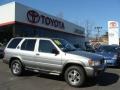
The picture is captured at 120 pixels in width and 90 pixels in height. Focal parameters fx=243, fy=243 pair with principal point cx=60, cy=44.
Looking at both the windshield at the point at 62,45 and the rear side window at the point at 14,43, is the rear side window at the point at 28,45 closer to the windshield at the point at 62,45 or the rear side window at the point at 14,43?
the rear side window at the point at 14,43

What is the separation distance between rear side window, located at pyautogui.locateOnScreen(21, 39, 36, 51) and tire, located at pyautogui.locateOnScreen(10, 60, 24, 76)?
725 millimetres

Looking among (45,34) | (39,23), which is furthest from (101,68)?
(45,34)

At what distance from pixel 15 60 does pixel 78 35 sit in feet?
119

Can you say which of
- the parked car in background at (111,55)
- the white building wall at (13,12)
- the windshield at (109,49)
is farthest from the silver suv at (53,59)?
the white building wall at (13,12)

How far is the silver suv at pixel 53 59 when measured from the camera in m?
8.95

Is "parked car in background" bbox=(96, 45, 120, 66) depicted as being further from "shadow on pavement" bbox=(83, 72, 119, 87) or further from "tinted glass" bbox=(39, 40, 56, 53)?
"tinted glass" bbox=(39, 40, 56, 53)

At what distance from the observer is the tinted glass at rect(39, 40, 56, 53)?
9.81 meters

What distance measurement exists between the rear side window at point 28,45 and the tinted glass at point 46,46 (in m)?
0.42

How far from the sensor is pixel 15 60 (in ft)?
36.2

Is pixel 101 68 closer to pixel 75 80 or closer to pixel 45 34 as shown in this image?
pixel 75 80

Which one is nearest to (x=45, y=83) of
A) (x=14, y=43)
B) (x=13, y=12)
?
(x=14, y=43)

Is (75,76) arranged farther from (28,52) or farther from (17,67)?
(17,67)

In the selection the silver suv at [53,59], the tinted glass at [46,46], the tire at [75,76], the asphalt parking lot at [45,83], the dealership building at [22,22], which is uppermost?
the dealership building at [22,22]

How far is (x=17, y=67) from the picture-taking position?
11008mm
